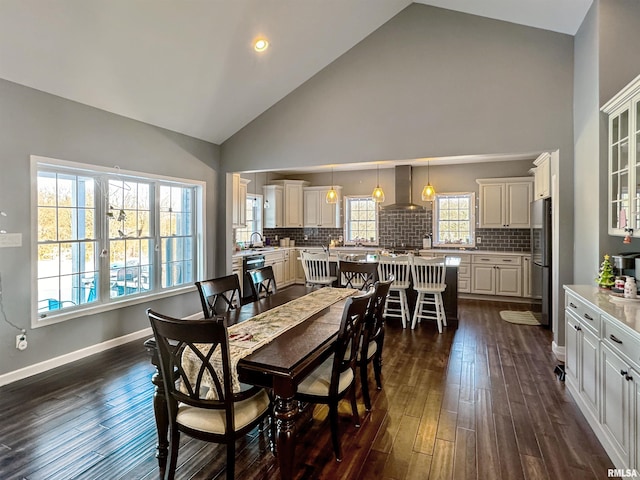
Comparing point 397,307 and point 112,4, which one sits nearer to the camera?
point 112,4

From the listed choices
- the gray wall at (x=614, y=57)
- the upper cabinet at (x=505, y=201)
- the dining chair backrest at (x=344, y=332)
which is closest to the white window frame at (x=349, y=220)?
the upper cabinet at (x=505, y=201)

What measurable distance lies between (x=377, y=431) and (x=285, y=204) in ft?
20.7

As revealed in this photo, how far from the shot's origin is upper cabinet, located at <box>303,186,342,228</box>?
8.33 metres

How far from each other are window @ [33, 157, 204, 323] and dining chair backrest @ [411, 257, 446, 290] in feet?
10.7

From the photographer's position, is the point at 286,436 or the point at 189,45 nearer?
the point at 286,436

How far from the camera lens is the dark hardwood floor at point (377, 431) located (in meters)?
2.07

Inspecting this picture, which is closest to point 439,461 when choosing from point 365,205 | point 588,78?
point 588,78

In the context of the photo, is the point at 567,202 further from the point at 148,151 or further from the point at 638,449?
the point at 148,151

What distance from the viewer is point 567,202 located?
385 centimetres

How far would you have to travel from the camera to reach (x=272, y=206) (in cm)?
807

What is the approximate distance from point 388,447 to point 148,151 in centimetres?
421

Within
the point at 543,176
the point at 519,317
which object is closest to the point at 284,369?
the point at 543,176

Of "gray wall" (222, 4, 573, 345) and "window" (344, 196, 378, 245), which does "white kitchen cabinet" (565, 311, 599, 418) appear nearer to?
"gray wall" (222, 4, 573, 345)

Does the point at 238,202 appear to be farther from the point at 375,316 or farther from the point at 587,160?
the point at 587,160
